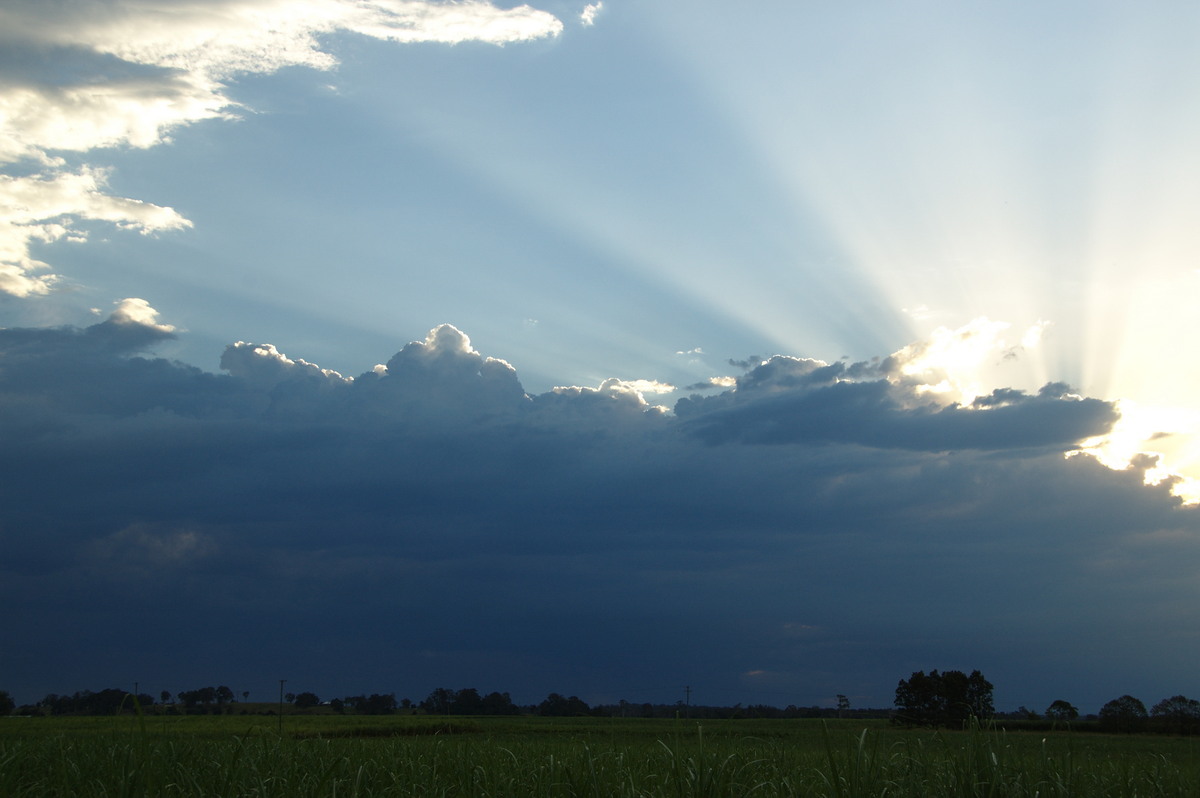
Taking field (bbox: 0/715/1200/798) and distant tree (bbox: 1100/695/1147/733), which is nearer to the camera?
field (bbox: 0/715/1200/798)

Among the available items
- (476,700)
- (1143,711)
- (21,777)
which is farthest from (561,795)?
(476,700)

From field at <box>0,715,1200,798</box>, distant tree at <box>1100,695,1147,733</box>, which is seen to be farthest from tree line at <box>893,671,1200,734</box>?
field at <box>0,715,1200,798</box>

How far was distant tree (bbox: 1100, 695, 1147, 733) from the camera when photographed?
11755 cm

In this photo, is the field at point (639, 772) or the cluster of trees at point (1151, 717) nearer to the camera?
the field at point (639, 772)

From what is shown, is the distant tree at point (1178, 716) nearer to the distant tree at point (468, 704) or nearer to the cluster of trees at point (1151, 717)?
the cluster of trees at point (1151, 717)

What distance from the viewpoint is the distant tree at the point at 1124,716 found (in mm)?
117550

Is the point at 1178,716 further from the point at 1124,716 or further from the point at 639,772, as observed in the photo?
the point at 639,772

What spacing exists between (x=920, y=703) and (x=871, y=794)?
13774 cm

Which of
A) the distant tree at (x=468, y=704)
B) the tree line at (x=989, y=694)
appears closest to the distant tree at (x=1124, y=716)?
the tree line at (x=989, y=694)

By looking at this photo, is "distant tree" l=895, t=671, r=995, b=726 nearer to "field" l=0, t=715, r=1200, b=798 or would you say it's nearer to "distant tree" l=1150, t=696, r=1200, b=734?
"distant tree" l=1150, t=696, r=1200, b=734

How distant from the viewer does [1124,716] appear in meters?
120

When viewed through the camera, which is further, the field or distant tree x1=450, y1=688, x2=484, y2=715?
distant tree x1=450, y1=688, x2=484, y2=715

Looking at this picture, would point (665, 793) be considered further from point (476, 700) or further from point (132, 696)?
point (476, 700)

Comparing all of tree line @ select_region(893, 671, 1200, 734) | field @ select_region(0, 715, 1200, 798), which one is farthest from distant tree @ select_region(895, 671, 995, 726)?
field @ select_region(0, 715, 1200, 798)
